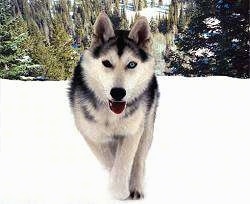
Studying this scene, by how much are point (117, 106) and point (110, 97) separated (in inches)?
4.3

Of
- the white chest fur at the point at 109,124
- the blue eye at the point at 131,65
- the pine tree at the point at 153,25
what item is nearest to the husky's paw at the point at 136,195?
the white chest fur at the point at 109,124

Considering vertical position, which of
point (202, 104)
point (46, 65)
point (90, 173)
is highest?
point (90, 173)

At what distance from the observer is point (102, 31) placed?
472 cm

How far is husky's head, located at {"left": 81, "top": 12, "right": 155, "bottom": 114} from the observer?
14.5 feet

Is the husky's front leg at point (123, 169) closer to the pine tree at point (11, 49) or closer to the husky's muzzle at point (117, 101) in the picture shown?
the husky's muzzle at point (117, 101)

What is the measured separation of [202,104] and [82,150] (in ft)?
10.1

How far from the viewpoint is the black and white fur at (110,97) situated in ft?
14.7

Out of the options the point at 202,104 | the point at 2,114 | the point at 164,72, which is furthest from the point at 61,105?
the point at 164,72

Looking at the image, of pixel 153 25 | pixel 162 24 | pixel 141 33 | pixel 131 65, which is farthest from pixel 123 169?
pixel 162 24

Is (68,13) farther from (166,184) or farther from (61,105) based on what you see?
(166,184)

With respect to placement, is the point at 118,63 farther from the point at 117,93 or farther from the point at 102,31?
the point at 102,31

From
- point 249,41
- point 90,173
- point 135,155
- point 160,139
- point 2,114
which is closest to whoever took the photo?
point 135,155

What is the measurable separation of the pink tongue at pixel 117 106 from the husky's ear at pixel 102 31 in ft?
1.53

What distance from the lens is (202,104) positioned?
917cm
